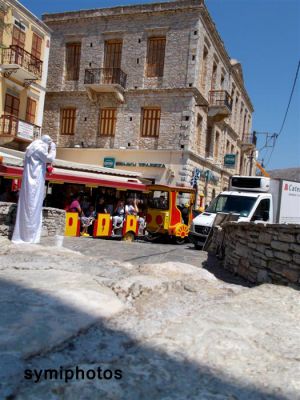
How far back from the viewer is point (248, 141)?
42.1 metres

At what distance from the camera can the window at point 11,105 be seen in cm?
2284

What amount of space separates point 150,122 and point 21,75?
784cm

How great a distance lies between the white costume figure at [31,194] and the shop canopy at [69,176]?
17.2 ft

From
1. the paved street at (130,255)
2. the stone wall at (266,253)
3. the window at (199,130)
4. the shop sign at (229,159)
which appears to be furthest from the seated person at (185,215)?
the shop sign at (229,159)

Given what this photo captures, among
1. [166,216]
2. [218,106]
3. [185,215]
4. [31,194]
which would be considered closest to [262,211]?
[185,215]

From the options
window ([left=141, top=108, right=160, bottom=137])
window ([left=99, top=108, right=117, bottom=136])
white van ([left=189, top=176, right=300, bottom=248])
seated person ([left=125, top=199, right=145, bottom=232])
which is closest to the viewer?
white van ([left=189, top=176, right=300, bottom=248])

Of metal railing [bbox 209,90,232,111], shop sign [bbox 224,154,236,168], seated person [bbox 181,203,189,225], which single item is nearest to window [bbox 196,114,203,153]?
metal railing [bbox 209,90,232,111]

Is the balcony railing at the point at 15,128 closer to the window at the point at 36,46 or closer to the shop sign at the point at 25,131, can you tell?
the shop sign at the point at 25,131

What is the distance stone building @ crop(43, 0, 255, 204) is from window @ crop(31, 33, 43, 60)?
2894 millimetres

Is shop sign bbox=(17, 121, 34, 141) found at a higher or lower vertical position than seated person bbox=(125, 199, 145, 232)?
higher

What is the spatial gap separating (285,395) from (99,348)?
1214mm

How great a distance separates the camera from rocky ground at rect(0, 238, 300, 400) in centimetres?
240

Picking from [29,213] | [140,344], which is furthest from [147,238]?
[140,344]

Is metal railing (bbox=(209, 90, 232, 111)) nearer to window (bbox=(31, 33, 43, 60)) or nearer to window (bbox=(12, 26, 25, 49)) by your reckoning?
window (bbox=(31, 33, 43, 60))
